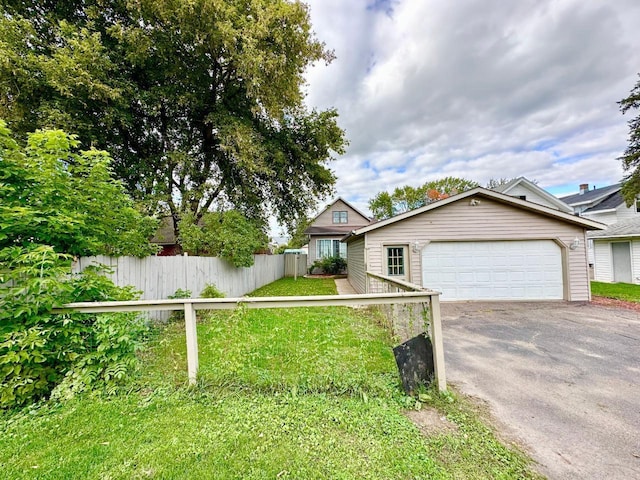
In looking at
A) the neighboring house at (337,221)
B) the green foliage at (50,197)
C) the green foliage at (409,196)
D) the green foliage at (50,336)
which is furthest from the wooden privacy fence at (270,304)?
the green foliage at (409,196)

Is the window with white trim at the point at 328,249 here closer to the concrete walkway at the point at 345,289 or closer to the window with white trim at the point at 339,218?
the window with white trim at the point at 339,218

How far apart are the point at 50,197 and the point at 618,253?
2017cm

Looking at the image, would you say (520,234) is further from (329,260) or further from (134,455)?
(329,260)

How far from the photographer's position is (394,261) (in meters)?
9.05

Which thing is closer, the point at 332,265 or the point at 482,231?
the point at 482,231

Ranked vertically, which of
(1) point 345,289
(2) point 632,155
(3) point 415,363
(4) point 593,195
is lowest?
(1) point 345,289

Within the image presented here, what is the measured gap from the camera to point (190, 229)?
811 cm

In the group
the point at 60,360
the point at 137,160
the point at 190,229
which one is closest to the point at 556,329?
the point at 60,360

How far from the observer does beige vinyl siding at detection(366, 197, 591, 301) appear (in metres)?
8.38

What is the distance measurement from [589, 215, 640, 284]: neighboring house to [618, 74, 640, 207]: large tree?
213 cm

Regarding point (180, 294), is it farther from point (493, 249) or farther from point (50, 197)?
point (493, 249)

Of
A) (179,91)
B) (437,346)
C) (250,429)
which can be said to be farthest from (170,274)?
(179,91)

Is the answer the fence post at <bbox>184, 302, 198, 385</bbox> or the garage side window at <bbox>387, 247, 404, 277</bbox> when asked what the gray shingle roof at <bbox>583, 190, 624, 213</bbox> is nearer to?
the garage side window at <bbox>387, 247, 404, 277</bbox>

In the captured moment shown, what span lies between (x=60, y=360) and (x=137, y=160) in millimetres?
10289
